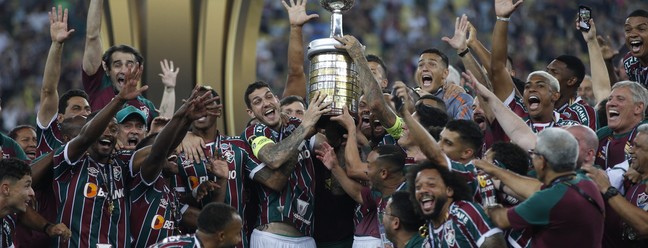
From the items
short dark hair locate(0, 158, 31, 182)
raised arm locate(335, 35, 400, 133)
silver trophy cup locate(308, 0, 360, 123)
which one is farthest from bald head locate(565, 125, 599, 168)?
short dark hair locate(0, 158, 31, 182)

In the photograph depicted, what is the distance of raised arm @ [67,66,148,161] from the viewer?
23.8 feet

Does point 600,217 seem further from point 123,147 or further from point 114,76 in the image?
point 114,76

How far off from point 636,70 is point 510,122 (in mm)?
2219

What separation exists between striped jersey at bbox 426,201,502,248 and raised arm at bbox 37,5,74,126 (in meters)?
3.38

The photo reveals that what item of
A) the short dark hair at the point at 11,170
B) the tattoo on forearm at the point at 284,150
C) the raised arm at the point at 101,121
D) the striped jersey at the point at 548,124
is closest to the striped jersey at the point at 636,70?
the striped jersey at the point at 548,124

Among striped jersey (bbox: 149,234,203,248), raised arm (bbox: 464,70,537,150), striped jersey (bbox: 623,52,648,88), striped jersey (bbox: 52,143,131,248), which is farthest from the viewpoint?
striped jersey (bbox: 623,52,648,88)

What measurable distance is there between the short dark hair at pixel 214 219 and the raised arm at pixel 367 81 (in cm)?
156

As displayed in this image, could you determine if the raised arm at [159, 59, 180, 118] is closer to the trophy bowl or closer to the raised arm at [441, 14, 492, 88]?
the trophy bowl

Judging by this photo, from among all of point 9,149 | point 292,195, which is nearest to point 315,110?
point 292,195

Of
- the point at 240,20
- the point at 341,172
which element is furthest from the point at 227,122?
the point at 341,172

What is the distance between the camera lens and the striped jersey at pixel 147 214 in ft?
26.2

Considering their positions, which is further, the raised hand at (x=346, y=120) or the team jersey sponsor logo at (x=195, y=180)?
the team jersey sponsor logo at (x=195, y=180)

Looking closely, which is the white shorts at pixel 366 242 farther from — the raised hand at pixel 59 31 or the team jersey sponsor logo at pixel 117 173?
the raised hand at pixel 59 31

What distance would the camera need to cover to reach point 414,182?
6656 millimetres
